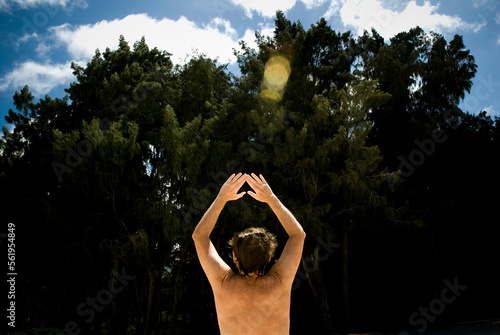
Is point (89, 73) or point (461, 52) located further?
point (461, 52)

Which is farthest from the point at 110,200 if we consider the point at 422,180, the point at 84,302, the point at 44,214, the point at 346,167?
the point at 422,180

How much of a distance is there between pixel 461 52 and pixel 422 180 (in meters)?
7.05

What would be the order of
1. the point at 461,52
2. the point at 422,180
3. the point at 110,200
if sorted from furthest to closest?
the point at 461,52, the point at 422,180, the point at 110,200

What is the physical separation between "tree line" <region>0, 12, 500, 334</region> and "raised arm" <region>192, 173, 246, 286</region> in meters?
8.98

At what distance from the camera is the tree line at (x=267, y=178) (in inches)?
450

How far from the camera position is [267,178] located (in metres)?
12.5

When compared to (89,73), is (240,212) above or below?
below

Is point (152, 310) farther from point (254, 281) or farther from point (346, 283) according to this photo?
point (254, 281)

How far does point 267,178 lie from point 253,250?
11.0 meters

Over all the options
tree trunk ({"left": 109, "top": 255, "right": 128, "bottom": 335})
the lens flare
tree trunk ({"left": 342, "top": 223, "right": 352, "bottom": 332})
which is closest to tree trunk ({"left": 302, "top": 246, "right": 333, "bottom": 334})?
tree trunk ({"left": 342, "top": 223, "right": 352, "bottom": 332})

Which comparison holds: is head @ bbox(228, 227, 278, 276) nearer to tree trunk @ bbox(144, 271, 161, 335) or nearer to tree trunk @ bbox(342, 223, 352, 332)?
tree trunk @ bbox(144, 271, 161, 335)

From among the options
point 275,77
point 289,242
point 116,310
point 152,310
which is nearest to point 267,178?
point 275,77

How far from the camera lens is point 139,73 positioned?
1363 centimetres

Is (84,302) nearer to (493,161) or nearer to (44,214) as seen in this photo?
(44,214)
